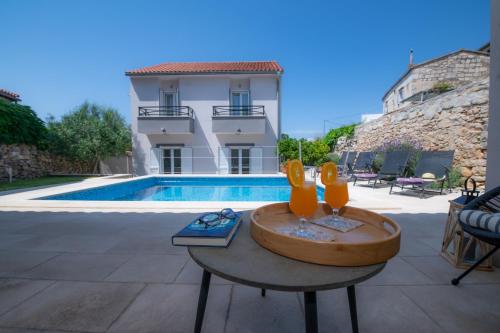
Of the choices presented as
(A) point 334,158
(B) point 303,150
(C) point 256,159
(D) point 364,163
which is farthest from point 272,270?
(C) point 256,159

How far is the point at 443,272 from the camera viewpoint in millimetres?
1703

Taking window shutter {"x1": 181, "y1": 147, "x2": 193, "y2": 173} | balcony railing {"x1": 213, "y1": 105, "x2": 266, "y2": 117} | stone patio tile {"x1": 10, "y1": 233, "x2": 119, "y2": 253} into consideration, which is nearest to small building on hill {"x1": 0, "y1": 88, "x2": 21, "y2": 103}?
window shutter {"x1": 181, "y1": 147, "x2": 193, "y2": 173}

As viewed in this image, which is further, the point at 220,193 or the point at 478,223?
the point at 220,193

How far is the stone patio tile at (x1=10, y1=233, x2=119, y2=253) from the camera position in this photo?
220cm

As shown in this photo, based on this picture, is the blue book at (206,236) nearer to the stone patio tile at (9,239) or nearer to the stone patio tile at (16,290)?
the stone patio tile at (16,290)

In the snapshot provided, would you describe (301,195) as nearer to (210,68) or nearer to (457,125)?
(457,125)

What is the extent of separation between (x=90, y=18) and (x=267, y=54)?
9.44 meters

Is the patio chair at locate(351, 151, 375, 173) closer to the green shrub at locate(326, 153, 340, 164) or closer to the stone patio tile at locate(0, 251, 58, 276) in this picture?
the green shrub at locate(326, 153, 340, 164)

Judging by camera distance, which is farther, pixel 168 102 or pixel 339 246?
pixel 168 102

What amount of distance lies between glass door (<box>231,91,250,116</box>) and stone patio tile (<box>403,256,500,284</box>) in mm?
10523

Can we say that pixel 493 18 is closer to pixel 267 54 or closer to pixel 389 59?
pixel 267 54

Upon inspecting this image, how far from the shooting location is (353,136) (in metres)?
11.9

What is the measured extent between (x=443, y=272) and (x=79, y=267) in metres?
3.02

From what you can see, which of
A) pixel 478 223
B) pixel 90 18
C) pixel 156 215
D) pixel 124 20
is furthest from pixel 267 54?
pixel 478 223
